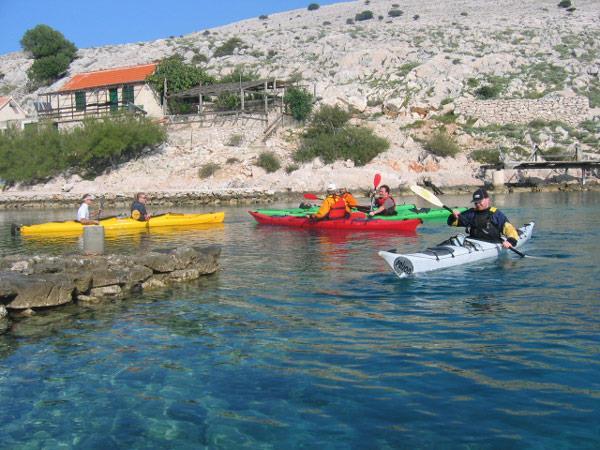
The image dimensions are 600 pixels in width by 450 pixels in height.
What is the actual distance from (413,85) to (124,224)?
122 feet

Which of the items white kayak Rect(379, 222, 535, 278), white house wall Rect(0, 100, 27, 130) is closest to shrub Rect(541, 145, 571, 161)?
white kayak Rect(379, 222, 535, 278)

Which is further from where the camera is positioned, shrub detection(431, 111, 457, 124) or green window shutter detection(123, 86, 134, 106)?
green window shutter detection(123, 86, 134, 106)

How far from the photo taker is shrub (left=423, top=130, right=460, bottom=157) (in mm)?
42031

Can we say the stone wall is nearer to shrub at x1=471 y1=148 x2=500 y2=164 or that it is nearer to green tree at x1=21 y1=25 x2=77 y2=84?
shrub at x1=471 y1=148 x2=500 y2=164

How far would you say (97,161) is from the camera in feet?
144

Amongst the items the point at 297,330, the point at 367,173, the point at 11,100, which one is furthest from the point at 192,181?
the point at 297,330

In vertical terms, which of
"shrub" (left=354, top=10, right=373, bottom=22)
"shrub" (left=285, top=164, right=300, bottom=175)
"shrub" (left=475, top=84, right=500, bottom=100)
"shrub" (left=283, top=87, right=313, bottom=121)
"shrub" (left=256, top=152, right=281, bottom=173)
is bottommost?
"shrub" (left=285, top=164, right=300, bottom=175)

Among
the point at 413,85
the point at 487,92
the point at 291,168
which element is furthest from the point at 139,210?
the point at 487,92

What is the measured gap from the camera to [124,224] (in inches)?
814

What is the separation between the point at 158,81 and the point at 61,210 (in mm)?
16452

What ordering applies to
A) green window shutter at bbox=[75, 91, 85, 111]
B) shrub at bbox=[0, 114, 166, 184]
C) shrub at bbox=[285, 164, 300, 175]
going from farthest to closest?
1. green window shutter at bbox=[75, 91, 85, 111]
2. shrub at bbox=[0, 114, 166, 184]
3. shrub at bbox=[285, 164, 300, 175]

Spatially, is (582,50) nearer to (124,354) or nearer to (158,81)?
(158,81)

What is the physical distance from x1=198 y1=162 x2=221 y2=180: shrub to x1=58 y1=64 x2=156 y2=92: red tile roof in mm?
10731

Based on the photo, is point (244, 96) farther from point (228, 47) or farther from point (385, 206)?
point (385, 206)
